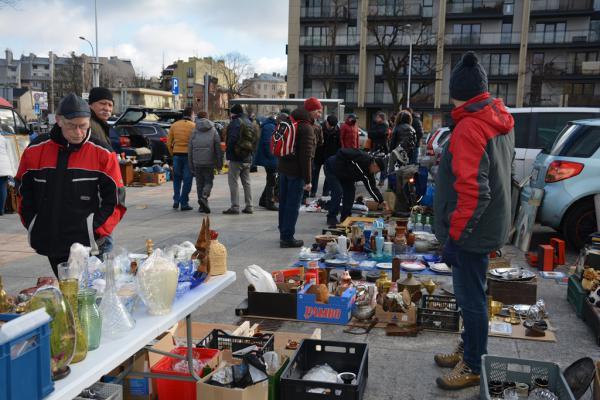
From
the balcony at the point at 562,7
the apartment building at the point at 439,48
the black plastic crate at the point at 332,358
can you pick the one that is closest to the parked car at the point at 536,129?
the black plastic crate at the point at 332,358

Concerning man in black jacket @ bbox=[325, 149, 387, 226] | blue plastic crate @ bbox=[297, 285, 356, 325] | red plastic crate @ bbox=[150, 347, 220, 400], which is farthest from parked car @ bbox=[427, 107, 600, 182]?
red plastic crate @ bbox=[150, 347, 220, 400]

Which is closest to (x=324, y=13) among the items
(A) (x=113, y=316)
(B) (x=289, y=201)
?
(B) (x=289, y=201)

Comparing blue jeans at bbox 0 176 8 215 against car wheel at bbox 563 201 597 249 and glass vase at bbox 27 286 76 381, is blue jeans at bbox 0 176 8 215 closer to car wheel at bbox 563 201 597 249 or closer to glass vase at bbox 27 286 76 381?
glass vase at bbox 27 286 76 381

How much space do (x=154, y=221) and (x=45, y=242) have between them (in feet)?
20.2

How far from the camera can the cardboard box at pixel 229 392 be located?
9.46 ft

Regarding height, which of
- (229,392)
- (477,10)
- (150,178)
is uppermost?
(477,10)

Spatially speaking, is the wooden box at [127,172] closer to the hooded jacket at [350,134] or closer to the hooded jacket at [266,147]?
the hooded jacket at [266,147]

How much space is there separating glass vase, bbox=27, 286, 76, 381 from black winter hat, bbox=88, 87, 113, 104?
2976mm

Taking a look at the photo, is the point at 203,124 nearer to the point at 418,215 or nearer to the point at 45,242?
the point at 418,215

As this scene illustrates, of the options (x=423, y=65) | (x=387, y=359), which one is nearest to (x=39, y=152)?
(x=387, y=359)

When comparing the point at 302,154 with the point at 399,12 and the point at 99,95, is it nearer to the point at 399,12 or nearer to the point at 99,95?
the point at 99,95

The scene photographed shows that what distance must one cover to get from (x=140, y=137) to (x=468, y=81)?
1453 centimetres

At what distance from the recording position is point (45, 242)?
364cm

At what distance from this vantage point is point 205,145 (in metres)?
9.95
